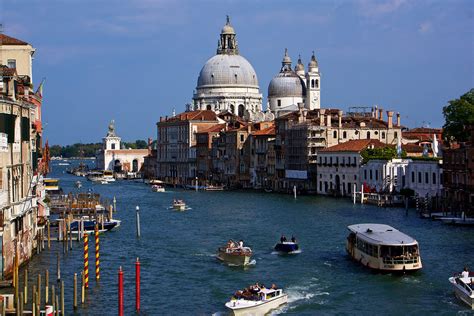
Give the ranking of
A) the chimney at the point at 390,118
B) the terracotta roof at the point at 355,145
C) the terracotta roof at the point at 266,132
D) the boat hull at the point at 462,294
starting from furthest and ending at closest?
1. the terracotta roof at the point at 266,132
2. the chimney at the point at 390,118
3. the terracotta roof at the point at 355,145
4. the boat hull at the point at 462,294

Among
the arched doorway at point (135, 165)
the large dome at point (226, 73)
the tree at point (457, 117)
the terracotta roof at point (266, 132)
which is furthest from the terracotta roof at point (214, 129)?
the tree at point (457, 117)

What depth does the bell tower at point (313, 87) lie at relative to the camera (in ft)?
323

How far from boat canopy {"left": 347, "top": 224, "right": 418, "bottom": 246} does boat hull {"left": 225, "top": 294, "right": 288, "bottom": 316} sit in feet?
16.8

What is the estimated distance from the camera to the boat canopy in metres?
25.3

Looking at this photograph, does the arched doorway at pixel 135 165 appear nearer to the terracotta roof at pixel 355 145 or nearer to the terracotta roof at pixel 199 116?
the terracotta roof at pixel 199 116

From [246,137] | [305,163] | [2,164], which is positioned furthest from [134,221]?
[246,137]

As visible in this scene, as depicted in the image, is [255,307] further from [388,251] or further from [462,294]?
[388,251]

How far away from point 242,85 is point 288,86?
663 centimetres

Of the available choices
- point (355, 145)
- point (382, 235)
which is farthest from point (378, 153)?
point (382, 235)

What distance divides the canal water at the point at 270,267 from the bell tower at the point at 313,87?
179 feet

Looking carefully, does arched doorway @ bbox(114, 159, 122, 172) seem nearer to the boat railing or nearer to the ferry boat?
the ferry boat

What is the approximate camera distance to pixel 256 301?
20.5m

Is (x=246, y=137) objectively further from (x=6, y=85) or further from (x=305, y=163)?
(x=6, y=85)

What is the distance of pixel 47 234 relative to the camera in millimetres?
31359
